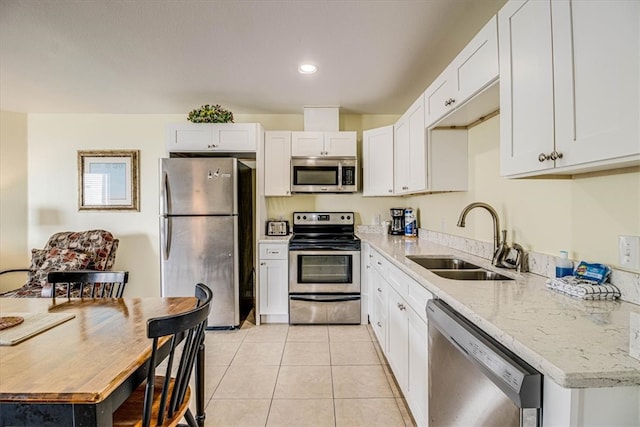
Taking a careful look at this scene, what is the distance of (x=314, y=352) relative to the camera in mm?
2684

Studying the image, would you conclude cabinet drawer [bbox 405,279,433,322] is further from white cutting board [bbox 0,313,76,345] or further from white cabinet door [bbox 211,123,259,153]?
white cabinet door [bbox 211,123,259,153]

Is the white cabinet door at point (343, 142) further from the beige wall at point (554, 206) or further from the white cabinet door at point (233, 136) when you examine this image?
the beige wall at point (554, 206)

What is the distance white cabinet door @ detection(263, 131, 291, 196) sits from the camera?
11.7 feet

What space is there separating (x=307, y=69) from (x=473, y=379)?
2.48m

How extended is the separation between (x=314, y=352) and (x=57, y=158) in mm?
3946

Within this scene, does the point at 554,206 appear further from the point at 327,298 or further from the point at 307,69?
the point at 327,298

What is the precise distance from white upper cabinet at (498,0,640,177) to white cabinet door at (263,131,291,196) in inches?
97.5

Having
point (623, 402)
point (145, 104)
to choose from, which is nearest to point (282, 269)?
point (145, 104)

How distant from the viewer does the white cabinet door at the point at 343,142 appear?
3559mm

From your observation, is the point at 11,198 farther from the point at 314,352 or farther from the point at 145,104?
the point at 314,352

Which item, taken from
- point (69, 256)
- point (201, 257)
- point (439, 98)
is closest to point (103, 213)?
point (69, 256)

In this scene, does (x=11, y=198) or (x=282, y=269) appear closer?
(x=282, y=269)

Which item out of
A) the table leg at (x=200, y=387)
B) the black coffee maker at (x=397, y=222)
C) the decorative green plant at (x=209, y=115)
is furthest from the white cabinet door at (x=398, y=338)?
the decorative green plant at (x=209, y=115)

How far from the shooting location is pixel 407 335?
1.81m
